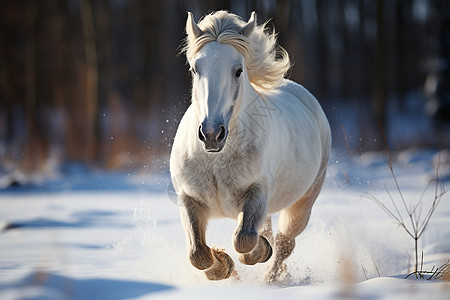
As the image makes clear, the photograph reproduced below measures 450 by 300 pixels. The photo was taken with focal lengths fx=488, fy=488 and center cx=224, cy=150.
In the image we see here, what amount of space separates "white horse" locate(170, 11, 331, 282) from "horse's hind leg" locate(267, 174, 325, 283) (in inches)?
27.2

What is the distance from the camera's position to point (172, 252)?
14.8 ft

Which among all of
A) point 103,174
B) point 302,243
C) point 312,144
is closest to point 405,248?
point 302,243

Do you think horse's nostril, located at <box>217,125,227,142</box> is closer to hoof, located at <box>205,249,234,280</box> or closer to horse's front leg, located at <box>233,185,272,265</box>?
horse's front leg, located at <box>233,185,272,265</box>

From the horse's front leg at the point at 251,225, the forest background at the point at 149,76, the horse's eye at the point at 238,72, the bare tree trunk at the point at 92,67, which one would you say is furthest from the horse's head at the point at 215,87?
the bare tree trunk at the point at 92,67

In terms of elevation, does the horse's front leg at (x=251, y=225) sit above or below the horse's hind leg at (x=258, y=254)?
above

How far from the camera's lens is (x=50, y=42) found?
959 inches

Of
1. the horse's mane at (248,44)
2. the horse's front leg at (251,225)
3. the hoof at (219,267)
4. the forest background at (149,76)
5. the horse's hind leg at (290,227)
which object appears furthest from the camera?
the forest background at (149,76)

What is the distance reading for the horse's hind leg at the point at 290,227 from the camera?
14.0ft

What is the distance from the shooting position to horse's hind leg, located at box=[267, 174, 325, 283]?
427cm

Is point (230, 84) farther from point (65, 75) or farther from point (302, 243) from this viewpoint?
point (65, 75)

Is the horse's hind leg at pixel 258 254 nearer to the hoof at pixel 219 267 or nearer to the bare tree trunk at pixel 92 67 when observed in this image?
the hoof at pixel 219 267

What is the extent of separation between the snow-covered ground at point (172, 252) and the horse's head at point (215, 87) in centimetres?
92

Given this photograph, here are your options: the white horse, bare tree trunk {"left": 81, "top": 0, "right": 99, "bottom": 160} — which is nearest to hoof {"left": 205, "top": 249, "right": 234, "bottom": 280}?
the white horse

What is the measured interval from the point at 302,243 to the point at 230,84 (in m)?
2.63
